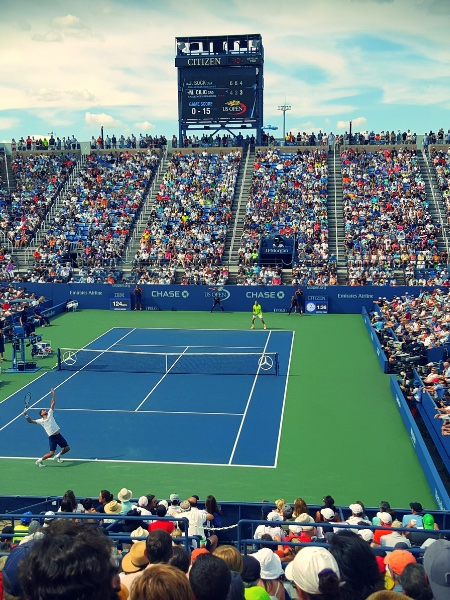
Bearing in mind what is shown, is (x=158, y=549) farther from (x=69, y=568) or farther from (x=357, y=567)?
(x=69, y=568)

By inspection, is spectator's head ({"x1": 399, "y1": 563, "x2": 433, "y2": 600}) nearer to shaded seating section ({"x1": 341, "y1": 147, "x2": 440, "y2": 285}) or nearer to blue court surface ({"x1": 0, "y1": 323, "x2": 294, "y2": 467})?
blue court surface ({"x1": 0, "y1": 323, "x2": 294, "y2": 467})

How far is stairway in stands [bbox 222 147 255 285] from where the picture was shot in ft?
152

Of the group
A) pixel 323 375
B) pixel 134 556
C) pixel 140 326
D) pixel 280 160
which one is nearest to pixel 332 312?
pixel 140 326

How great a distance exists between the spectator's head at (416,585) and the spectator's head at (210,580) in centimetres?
148

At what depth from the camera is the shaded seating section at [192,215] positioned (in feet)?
151

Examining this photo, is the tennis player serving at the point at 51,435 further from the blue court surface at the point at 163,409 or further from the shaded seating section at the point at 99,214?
the shaded seating section at the point at 99,214

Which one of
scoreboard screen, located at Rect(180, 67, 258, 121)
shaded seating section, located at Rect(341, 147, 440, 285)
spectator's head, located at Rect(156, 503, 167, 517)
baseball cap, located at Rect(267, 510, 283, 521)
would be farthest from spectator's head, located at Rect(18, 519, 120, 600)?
scoreboard screen, located at Rect(180, 67, 258, 121)

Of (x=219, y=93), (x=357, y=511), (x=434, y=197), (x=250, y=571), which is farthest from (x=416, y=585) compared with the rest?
(x=219, y=93)

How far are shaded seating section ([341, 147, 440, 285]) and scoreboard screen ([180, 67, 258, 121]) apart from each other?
8.79 m

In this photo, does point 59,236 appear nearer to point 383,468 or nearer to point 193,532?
point 383,468

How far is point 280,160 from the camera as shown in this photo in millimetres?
55500

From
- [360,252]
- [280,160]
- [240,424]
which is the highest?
[280,160]

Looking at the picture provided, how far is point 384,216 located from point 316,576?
Result: 45.1 metres

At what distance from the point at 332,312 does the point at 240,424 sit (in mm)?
20263
